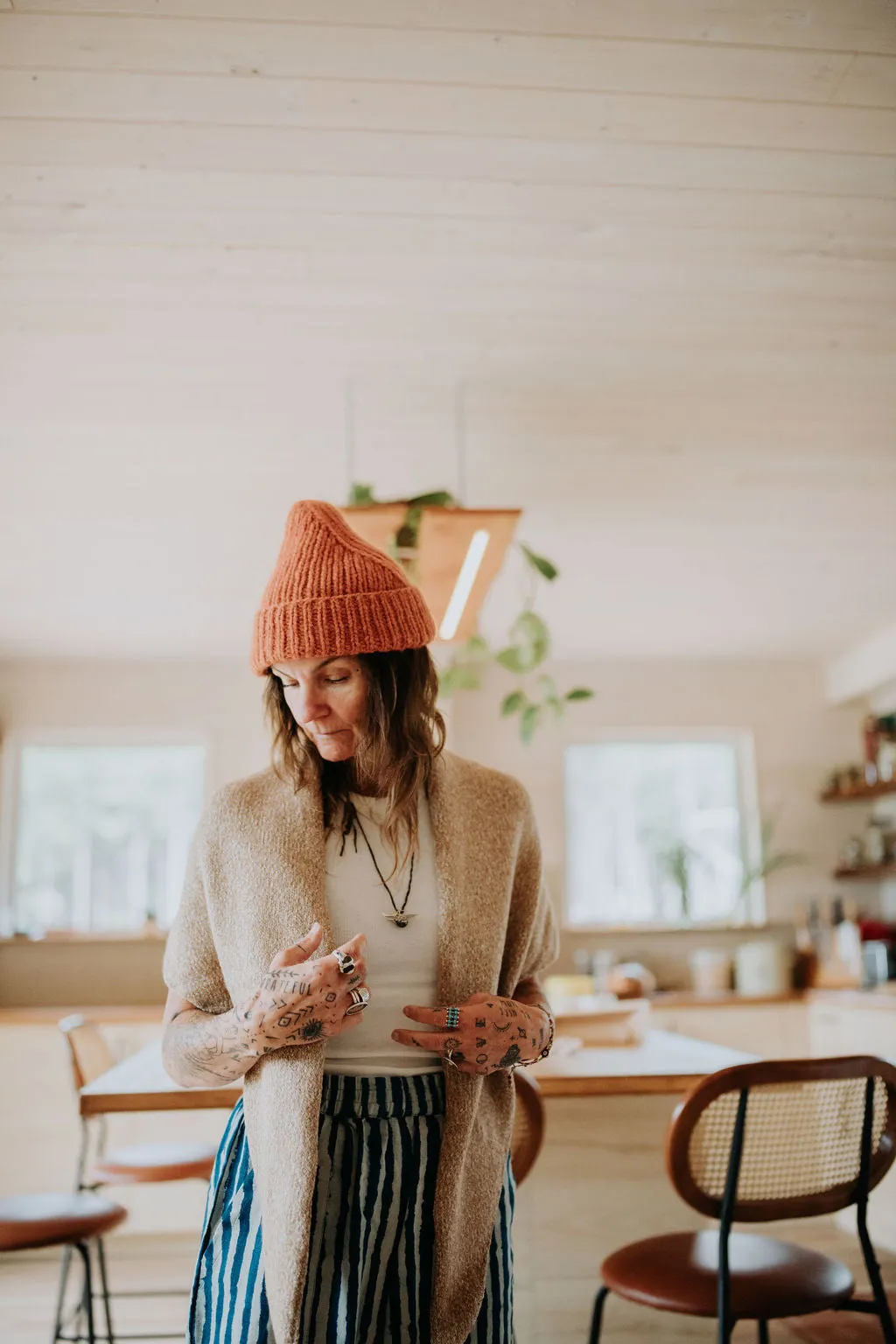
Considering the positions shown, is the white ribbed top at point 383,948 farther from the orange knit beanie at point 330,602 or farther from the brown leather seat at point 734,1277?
the brown leather seat at point 734,1277

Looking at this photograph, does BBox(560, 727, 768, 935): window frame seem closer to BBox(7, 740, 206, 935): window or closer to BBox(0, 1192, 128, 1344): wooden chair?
BBox(7, 740, 206, 935): window

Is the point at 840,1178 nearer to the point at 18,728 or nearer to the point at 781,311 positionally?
the point at 781,311

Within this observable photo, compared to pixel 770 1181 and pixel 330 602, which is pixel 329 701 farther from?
pixel 770 1181

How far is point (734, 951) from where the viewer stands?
18.8ft

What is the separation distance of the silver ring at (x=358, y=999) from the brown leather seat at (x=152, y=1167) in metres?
2.37

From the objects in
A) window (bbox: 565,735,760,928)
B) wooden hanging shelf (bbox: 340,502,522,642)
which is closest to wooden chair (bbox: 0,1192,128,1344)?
wooden hanging shelf (bbox: 340,502,522,642)

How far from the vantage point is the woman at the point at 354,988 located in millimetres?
1129

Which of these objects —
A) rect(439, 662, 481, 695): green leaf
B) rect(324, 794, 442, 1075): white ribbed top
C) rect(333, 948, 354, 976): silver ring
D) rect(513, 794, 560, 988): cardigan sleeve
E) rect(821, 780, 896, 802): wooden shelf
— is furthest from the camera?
rect(821, 780, 896, 802): wooden shelf

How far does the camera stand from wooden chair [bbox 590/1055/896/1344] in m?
1.91

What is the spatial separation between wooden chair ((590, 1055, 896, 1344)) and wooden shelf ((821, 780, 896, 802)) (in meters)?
3.49

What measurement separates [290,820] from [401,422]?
2157 mm

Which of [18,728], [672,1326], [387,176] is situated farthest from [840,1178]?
[18,728]

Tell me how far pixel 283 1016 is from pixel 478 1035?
203 millimetres

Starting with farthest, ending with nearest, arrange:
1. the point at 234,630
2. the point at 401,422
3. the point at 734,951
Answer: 1. the point at 734,951
2. the point at 234,630
3. the point at 401,422
